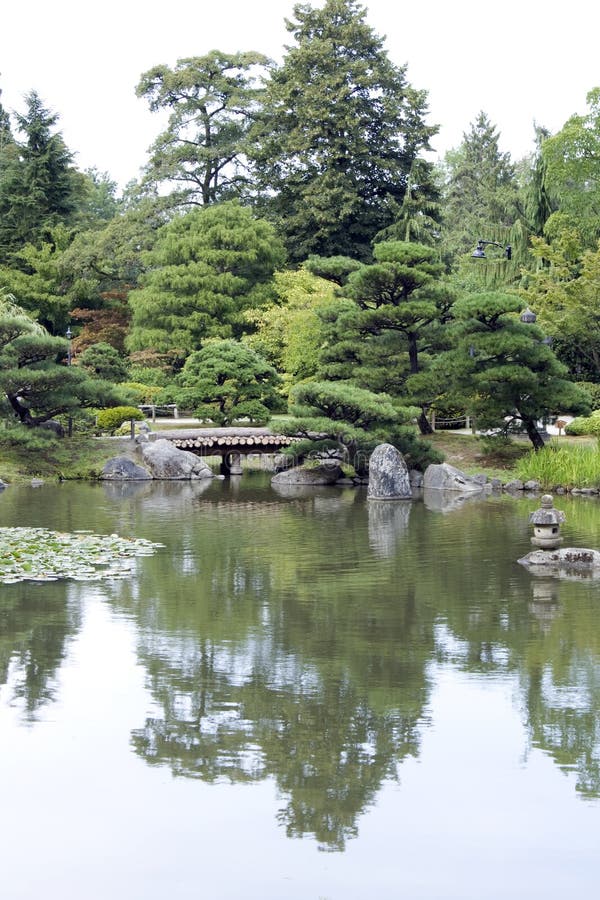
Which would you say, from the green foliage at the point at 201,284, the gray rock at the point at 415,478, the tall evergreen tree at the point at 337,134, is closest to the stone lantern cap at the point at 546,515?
the gray rock at the point at 415,478

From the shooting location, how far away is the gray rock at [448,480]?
30.4m

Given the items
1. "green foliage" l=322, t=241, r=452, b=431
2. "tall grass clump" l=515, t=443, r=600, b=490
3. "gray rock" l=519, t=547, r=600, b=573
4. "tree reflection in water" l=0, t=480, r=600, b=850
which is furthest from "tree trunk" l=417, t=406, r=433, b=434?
"gray rock" l=519, t=547, r=600, b=573

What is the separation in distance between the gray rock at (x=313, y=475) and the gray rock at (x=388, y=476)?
11.0ft

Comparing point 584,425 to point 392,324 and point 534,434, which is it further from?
point 392,324

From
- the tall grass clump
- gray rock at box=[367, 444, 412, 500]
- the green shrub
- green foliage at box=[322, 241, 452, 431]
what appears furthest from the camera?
the green shrub

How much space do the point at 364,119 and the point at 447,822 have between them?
4167cm

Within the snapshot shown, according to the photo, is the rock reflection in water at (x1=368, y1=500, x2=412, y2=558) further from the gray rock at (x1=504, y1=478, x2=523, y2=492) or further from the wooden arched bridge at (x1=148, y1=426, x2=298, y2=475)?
the wooden arched bridge at (x1=148, y1=426, x2=298, y2=475)

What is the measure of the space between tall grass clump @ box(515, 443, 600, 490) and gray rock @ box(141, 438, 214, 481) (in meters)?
9.29

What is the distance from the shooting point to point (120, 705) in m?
10.7

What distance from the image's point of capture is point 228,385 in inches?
1423

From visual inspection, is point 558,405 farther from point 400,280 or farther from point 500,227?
point 500,227

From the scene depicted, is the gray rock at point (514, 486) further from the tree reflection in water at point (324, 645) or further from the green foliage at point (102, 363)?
the green foliage at point (102, 363)

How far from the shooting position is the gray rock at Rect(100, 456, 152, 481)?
34156 mm

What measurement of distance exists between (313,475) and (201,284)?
13255 mm
